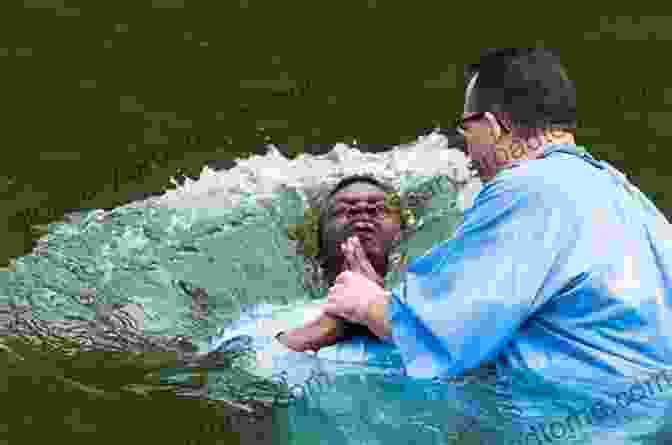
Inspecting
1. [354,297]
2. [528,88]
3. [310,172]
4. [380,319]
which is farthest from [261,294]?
[528,88]

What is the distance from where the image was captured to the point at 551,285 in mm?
4973

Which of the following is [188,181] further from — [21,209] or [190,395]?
[190,395]

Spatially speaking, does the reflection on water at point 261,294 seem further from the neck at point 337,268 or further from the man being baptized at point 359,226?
the man being baptized at point 359,226

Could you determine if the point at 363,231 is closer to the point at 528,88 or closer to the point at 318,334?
the point at 318,334

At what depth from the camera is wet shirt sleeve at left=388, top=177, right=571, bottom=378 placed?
4.96m

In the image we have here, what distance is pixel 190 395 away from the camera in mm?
5949

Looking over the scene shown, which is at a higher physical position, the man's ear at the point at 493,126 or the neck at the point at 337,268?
the neck at the point at 337,268

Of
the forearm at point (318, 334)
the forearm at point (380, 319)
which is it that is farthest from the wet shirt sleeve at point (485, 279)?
the forearm at point (318, 334)

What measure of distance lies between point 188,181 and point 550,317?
14.0 ft

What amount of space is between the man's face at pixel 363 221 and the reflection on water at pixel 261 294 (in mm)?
441

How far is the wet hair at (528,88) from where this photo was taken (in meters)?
5.21

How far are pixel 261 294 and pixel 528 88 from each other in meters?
2.90

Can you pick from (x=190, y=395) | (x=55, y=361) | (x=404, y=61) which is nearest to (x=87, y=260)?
(x=55, y=361)

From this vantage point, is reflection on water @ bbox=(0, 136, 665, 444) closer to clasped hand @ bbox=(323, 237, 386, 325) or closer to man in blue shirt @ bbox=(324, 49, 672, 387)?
man in blue shirt @ bbox=(324, 49, 672, 387)
